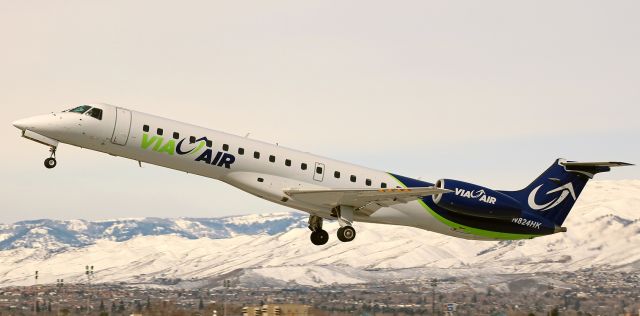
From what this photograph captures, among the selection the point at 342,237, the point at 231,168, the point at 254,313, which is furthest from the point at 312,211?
the point at 254,313

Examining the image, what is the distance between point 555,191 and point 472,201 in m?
5.43

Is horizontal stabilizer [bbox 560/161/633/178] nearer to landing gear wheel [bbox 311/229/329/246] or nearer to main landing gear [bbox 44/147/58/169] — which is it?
landing gear wheel [bbox 311/229/329/246]

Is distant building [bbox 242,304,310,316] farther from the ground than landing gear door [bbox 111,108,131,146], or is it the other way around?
landing gear door [bbox 111,108,131,146]

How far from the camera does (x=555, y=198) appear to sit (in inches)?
1788

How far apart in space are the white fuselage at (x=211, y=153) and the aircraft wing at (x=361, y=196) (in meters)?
0.60

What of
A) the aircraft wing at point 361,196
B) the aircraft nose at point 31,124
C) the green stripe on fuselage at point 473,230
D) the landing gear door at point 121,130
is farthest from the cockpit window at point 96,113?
the green stripe on fuselage at point 473,230

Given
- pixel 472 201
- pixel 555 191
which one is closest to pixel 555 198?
pixel 555 191

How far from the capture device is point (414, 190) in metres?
38.0

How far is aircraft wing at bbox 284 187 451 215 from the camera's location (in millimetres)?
38312

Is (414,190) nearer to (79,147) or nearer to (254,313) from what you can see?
(79,147)

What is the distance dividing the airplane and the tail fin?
0.09m

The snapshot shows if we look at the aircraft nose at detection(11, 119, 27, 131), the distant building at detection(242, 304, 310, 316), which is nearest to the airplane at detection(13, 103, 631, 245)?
the aircraft nose at detection(11, 119, 27, 131)

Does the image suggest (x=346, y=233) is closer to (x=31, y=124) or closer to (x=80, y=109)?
(x=80, y=109)

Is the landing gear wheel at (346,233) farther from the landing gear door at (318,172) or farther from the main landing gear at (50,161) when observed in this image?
the main landing gear at (50,161)
